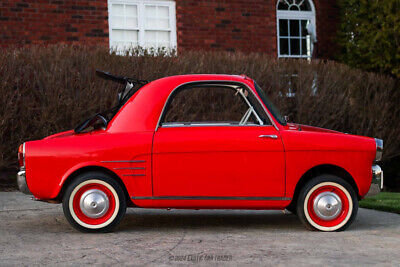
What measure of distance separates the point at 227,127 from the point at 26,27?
834 centimetres

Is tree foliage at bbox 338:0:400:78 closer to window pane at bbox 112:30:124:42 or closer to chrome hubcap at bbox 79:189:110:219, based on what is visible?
window pane at bbox 112:30:124:42

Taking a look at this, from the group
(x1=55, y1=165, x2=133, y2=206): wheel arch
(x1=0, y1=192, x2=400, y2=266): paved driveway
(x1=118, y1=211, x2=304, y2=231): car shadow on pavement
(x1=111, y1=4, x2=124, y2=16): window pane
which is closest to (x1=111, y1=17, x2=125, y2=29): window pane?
(x1=111, y1=4, x2=124, y2=16): window pane

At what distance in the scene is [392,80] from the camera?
43.3 feet

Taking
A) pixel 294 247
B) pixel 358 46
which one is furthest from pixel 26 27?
pixel 294 247

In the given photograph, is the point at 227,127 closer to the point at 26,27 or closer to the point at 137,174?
the point at 137,174

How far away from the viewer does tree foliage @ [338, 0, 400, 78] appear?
13.8 meters

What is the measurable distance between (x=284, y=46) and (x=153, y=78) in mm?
6799

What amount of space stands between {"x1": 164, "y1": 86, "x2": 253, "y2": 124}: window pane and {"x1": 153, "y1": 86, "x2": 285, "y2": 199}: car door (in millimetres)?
4304

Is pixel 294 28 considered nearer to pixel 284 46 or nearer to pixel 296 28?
pixel 296 28

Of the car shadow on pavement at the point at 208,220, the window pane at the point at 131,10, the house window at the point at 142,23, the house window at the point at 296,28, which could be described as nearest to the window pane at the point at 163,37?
the house window at the point at 142,23

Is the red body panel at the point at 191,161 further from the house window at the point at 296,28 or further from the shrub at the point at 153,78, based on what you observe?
the house window at the point at 296,28

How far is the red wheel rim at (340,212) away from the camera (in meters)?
6.47

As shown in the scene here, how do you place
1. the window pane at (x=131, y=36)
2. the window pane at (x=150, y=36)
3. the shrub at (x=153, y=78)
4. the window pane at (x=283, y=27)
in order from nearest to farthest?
the shrub at (x=153, y=78) → the window pane at (x=131, y=36) → the window pane at (x=150, y=36) → the window pane at (x=283, y=27)

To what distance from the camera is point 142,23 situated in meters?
14.8
